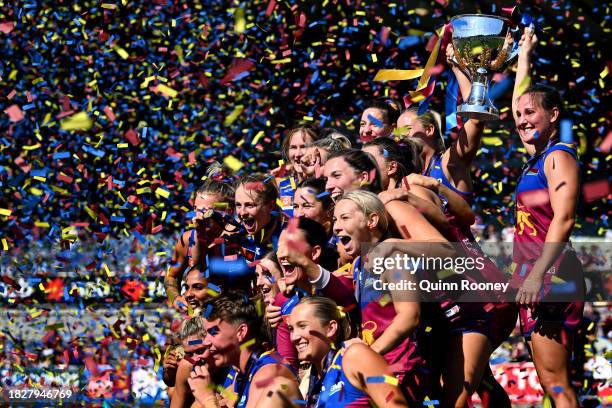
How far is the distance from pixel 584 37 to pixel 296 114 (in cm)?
327

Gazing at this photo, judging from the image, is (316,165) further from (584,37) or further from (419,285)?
(584,37)

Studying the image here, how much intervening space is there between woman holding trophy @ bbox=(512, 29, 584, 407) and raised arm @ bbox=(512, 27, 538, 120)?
0.8 inches

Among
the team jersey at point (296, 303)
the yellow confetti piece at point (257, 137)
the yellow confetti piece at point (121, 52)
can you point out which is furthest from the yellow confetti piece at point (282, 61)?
the team jersey at point (296, 303)

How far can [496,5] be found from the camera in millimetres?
11781

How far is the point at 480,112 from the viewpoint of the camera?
488 cm

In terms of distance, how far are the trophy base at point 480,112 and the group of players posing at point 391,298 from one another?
7 cm

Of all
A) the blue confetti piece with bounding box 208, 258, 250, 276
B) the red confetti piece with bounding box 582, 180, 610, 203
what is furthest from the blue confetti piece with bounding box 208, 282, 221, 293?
the red confetti piece with bounding box 582, 180, 610, 203

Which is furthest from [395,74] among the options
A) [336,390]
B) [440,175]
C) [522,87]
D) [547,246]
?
[336,390]

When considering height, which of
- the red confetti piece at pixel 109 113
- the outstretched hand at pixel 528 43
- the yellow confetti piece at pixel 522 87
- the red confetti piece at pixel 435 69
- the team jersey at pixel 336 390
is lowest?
the red confetti piece at pixel 109 113

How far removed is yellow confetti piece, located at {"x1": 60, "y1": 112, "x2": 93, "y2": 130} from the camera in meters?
10.6

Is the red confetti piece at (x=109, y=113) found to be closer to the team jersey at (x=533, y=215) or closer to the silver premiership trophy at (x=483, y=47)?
the silver premiership trophy at (x=483, y=47)

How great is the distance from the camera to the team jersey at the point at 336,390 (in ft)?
13.3

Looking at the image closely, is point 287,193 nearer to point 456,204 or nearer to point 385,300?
point 456,204

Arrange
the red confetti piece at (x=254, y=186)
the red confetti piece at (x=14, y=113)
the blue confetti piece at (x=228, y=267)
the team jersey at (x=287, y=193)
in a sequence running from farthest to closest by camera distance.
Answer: the red confetti piece at (x=14, y=113) → the team jersey at (x=287, y=193) → the blue confetti piece at (x=228, y=267) → the red confetti piece at (x=254, y=186)
